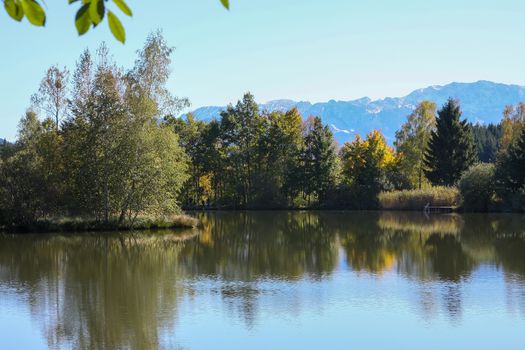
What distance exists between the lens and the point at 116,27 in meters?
2.30

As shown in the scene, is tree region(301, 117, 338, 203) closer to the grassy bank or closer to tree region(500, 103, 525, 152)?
tree region(500, 103, 525, 152)

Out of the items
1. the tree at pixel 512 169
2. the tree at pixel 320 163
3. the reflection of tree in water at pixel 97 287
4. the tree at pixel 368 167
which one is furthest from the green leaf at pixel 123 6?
the tree at pixel 320 163

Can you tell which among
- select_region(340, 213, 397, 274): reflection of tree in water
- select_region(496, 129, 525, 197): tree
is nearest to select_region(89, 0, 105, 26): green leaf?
select_region(340, 213, 397, 274): reflection of tree in water

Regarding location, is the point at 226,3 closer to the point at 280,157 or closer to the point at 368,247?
the point at 368,247

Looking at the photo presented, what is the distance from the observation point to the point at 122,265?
21.3m

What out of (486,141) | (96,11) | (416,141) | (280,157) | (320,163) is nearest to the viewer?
(96,11)

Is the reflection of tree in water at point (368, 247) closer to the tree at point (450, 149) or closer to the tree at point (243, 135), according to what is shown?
the tree at point (450, 149)

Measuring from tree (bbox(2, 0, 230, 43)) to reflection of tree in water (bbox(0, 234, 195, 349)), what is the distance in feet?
30.3

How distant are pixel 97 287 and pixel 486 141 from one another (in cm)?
9113

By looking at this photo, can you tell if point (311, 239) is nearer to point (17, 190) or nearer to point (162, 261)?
point (162, 261)

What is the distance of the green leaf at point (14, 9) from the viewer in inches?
90.0

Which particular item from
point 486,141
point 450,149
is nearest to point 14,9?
point 450,149

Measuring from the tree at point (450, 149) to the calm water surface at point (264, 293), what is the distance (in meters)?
29.0

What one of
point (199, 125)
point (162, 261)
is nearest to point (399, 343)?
point (162, 261)
